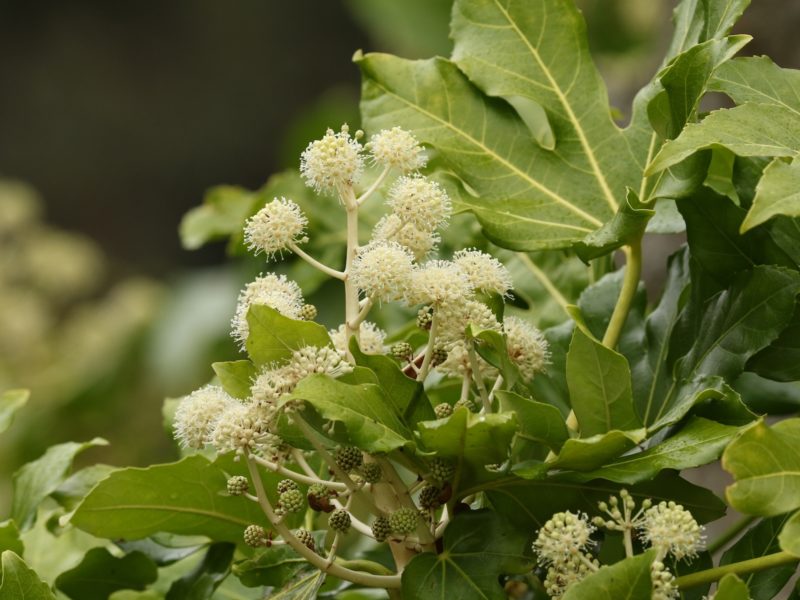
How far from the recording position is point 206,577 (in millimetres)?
659

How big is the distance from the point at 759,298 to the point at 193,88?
4986mm

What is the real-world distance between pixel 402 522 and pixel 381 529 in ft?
0.04

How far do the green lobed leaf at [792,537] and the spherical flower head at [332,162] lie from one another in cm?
26

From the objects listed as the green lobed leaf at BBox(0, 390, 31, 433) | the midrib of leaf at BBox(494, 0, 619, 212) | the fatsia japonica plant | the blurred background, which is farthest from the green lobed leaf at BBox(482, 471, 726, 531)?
the blurred background

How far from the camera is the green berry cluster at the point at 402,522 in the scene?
52 centimetres

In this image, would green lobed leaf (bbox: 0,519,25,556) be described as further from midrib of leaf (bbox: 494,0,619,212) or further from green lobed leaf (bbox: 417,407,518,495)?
midrib of leaf (bbox: 494,0,619,212)

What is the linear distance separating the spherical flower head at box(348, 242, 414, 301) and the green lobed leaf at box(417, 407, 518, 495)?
65 mm

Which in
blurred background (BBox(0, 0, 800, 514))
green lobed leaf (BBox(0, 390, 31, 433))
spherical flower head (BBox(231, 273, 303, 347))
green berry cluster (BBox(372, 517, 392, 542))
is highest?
spherical flower head (BBox(231, 273, 303, 347))

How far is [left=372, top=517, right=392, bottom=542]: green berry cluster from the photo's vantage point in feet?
1.73

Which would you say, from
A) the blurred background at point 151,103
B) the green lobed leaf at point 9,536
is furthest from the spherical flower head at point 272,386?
the blurred background at point 151,103

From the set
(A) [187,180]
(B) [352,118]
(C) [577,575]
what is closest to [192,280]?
(B) [352,118]

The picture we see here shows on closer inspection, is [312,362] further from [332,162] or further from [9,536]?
[9,536]

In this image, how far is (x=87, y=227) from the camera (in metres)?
5.18

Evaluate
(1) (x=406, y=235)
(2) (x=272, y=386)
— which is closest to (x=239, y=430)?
(2) (x=272, y=386)
